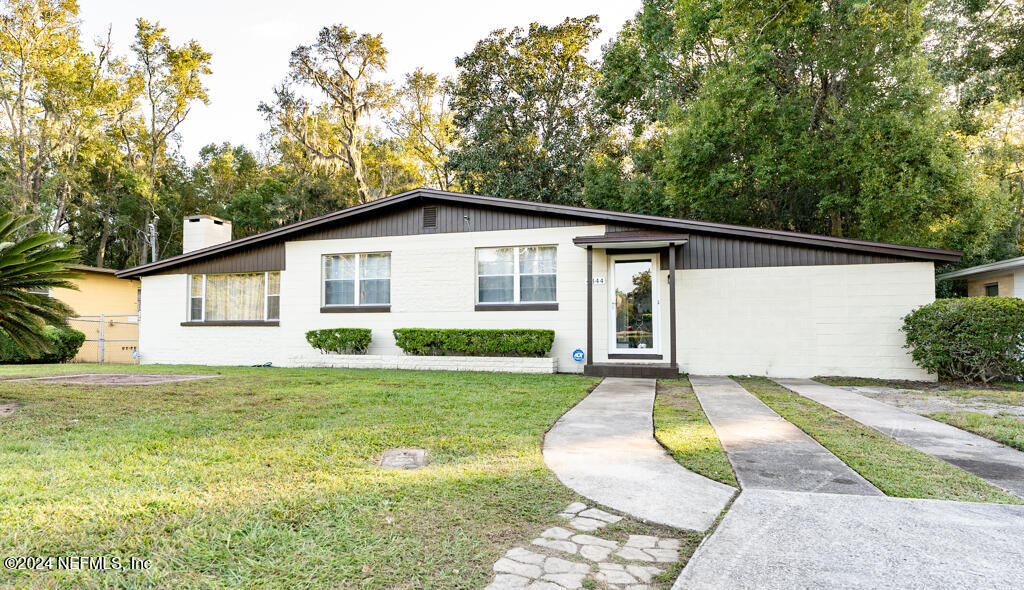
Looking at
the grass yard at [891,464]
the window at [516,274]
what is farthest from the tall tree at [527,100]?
the grass yard at [891,464]

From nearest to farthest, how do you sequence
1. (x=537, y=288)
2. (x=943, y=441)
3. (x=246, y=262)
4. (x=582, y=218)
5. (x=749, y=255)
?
(x=943, y=441), (x=749, y=255), (x=582, y=218), (x=537, y=288), (x=246, y=262)

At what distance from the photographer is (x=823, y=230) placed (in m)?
16.5

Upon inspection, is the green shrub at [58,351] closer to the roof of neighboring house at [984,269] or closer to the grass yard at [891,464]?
the grass yard at [891,464]

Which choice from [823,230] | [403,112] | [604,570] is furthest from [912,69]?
[403,112]

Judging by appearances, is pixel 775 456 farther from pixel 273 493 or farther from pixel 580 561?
pixel 273 493

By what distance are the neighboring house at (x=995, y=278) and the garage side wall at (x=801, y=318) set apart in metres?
4.84

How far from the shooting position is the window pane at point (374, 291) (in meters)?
12.4

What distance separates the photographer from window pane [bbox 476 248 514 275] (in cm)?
1166

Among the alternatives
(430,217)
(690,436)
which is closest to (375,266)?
(430,217)

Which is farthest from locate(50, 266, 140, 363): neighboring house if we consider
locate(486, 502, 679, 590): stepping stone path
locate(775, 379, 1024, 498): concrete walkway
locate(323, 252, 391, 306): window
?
locate(775, 379, 1024, 498): concrete walkway

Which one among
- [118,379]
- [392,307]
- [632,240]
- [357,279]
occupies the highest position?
[632,240]

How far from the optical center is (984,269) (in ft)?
42.1

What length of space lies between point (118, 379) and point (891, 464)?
10756mm

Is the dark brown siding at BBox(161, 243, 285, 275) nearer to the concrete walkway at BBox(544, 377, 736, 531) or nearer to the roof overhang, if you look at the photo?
the roof overhang
